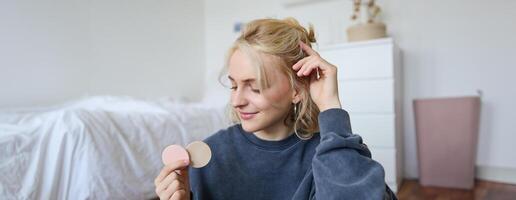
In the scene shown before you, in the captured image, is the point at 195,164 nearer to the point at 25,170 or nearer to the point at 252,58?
the point at 252,58

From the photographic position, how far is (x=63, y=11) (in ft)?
6.78

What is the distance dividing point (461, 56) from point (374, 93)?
0.69 m

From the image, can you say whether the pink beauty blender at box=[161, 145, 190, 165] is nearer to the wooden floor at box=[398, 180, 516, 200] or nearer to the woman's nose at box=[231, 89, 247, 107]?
the woman's nose at box=[231, 89, 247, 107]

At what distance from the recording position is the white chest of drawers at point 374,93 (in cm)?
193

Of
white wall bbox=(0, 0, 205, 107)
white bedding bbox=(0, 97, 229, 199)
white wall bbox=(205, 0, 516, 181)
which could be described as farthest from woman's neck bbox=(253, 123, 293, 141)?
white wall bbox=(205, 0, 516, 181)

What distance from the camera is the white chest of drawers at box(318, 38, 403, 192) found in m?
1.93

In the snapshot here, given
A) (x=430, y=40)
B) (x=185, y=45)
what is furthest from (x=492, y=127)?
(x=185, y=45)

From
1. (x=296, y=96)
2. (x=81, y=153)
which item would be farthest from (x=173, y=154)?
(x=81, y=153)

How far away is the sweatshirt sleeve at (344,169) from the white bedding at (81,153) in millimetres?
903

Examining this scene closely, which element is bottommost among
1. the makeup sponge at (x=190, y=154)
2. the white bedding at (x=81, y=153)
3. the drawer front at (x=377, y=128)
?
the drawer front at (x=377, y=128)

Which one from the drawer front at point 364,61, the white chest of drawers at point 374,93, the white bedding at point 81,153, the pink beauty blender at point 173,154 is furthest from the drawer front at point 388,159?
the pink beauty blender at point 173,154

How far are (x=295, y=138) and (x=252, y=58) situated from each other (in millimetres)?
193

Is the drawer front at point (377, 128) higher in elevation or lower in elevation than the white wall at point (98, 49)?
lower

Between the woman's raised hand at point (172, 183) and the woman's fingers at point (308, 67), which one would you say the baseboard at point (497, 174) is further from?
the woman's raised hand at point (172, 183)
